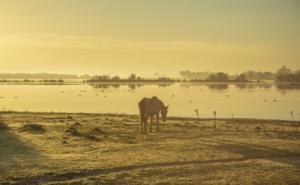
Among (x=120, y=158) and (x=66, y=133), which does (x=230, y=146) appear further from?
(x=66, y=133)

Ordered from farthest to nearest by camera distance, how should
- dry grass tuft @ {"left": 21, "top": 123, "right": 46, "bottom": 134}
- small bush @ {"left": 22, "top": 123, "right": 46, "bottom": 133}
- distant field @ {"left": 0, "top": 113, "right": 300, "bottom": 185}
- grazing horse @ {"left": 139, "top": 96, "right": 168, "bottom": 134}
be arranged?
grazing horse @ {"left": 139, "top": 96, "right": 168, "bottom": 134} → small bush @ {"left": 22, "top": 123, "right": 46, "bottom": 133} → dry grass tuft @ {"left": 21, "top": 123, "right": 46, "bottom": 134} → distant field @ {"left": 0, "top": 113, "right": 300, "bottom": 185}

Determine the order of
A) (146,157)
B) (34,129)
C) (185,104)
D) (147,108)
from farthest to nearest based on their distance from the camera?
(185,104) < (147,108) < (34,129) < (146,157)

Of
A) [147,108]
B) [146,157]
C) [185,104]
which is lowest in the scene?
[146,157]

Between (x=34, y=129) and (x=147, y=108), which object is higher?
(x=147, y=108)

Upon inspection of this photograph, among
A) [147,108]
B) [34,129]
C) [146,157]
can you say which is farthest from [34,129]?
[146,157]

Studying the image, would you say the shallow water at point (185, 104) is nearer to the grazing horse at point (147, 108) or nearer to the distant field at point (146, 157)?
the grazing horse at point (147, 108)

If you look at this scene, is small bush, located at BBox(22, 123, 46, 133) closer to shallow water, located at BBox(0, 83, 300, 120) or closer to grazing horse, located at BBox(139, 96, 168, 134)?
grazing horse, located at BBox(139, 96, 168, 134)

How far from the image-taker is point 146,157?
71.2ft

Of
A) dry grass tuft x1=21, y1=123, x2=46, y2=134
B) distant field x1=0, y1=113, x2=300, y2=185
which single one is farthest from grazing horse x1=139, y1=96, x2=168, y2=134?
dry grass tuft x1=21, y1=123, x2=46, y2=134

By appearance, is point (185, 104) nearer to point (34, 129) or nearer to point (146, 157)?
point (34, 129)

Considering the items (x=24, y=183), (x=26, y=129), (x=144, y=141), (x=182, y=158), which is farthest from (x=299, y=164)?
(x=26, y=129)

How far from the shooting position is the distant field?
17734 millimetres

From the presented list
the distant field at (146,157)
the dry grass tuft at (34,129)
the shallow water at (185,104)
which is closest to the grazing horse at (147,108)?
the distant field at (146,157)

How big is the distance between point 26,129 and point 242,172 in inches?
710
